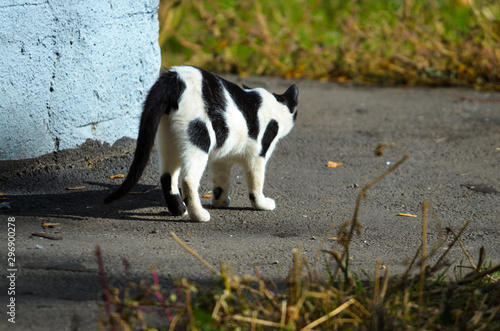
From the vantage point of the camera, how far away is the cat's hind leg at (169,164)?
11.8 feet

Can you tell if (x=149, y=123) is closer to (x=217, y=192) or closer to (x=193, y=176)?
(x=193, y=176)

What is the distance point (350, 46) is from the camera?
346 inches

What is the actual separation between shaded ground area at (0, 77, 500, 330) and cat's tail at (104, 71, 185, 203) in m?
0.34

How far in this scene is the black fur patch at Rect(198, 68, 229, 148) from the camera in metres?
3.56

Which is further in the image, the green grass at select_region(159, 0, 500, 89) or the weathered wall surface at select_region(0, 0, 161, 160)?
the green grass at select_region(159, 0, 500, 89)

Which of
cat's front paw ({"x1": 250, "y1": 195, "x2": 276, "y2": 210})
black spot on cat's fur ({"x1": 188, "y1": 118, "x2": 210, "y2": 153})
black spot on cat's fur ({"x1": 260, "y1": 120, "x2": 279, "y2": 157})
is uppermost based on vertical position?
black spot on cat's fur ({"x1": 188, "y1": 118, "x2": 210, "y2": 153})

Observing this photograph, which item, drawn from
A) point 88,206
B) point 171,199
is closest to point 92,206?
point 88,206

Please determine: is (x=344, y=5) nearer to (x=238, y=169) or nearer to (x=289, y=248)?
(x=238, y=169)

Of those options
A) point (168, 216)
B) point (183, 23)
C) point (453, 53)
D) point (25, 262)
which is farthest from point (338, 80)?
point (25, 262)

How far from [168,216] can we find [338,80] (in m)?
5.70

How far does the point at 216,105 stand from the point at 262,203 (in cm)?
79

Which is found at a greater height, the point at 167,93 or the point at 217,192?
the point at 167,93

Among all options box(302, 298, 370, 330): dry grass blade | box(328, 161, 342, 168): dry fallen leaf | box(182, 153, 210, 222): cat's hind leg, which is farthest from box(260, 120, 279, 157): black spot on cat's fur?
box(302, 298, 370, 330): dry grass blade

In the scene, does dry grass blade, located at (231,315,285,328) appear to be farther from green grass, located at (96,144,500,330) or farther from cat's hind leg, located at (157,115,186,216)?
cat's hind leg, located at (157,115,186,216)
